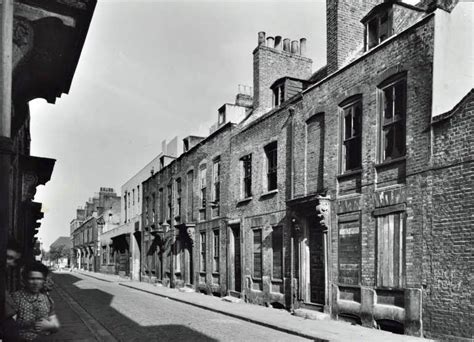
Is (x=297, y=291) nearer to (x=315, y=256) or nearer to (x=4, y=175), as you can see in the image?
(x=315, y=256)

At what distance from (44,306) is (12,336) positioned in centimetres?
92

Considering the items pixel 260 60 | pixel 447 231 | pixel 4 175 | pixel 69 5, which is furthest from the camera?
pixel 260 60

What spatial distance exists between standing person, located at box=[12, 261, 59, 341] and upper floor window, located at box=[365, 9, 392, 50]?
1127cm

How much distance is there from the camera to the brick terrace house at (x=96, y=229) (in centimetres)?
5422

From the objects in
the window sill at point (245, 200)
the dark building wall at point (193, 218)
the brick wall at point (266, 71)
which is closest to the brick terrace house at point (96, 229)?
the dark building wall at point (193, 218)

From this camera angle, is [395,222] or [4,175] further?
[395,222]

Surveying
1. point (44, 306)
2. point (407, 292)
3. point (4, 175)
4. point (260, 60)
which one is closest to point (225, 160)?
point (260, 60)

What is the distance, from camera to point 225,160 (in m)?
22.0

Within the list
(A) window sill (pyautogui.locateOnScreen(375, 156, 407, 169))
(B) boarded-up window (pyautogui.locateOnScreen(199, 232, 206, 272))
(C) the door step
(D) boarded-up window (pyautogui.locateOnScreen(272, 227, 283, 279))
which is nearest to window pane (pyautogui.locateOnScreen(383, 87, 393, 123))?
(A) window sill (pyautogui.locateOnScreen(375, 156, 407, 169))

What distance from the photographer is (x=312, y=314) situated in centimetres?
1383

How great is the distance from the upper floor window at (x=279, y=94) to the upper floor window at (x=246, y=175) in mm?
2490

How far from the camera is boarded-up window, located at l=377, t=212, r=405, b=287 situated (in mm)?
11305

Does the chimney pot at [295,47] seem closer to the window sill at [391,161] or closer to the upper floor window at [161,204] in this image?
the window sill at [391,161]

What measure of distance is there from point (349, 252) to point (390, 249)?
1702 millimetres
